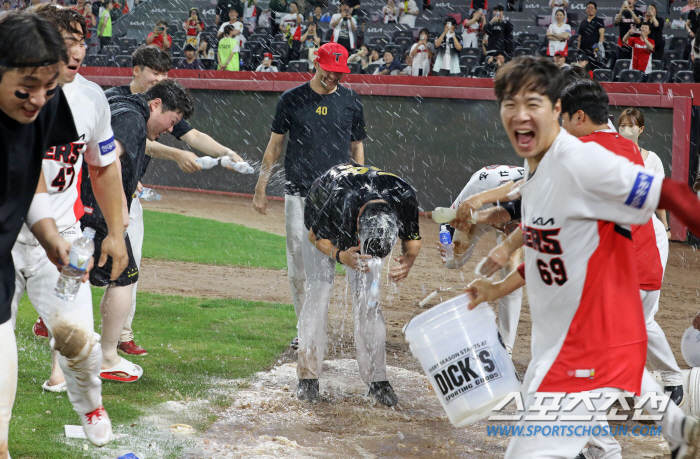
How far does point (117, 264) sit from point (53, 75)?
1.13 meters

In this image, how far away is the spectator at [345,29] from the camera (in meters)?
17.8

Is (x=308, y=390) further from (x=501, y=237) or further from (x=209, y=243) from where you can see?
(x=209, y=243)

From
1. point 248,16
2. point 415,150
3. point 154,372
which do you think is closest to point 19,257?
point 154,372

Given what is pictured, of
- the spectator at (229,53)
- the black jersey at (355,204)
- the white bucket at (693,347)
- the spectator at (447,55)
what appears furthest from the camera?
the spectator at (229,53)

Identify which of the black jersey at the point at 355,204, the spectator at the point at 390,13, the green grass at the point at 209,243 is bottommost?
the green grass at the point at 209,243

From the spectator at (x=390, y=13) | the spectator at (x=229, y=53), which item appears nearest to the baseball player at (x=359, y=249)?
the spectator at (x=229, y=53)

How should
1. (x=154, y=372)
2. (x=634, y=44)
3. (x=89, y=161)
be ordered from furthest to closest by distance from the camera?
(x=634, y=44) < (x=154, y=372) < (x=89, y=161)

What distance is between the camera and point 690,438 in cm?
297

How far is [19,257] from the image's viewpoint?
3.54m

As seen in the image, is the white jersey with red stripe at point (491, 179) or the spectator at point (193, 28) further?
the spectator at point (193, 28)

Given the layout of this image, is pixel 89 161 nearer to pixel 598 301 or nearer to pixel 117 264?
pixel 117 264

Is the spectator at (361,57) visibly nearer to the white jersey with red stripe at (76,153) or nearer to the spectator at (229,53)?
the spectator at (229,53)

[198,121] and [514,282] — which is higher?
[514,282]

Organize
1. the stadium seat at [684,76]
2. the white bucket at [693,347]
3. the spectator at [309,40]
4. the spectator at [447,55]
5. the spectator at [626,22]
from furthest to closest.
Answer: the spectator at [309,40] → the spectator at [447,55] → the spectator at [626,22] → the stadium seat at [684,76] → the white bucket at [693,347]
